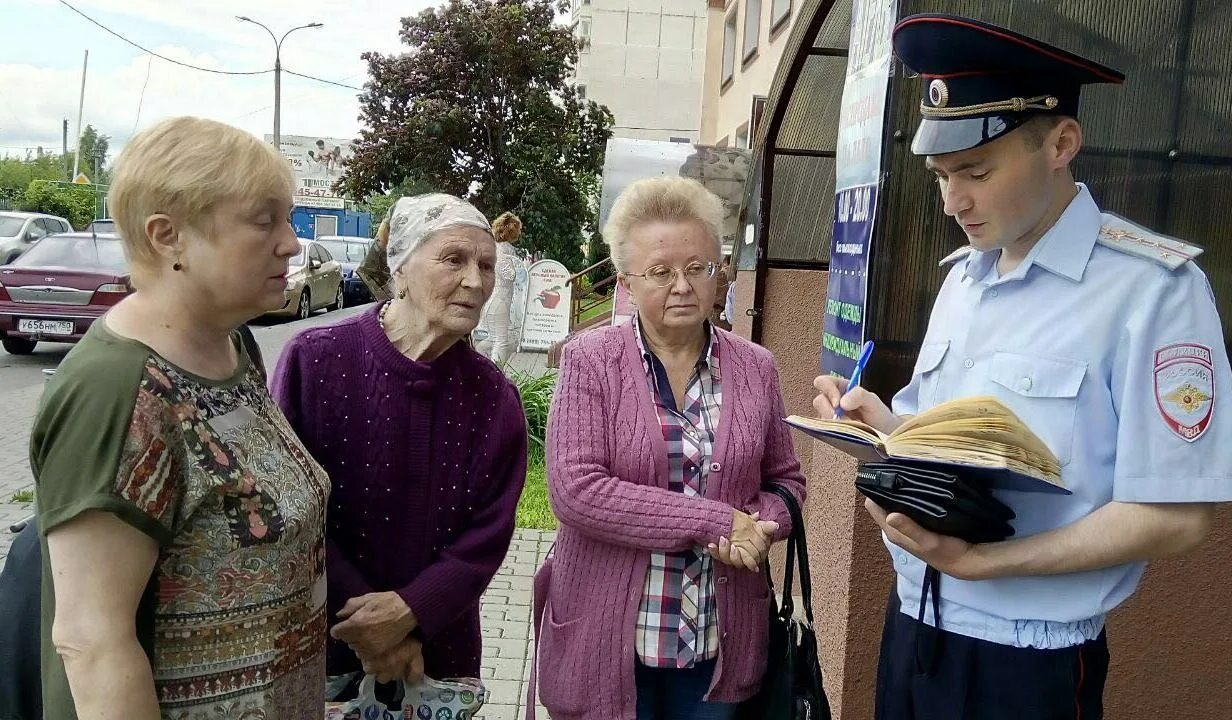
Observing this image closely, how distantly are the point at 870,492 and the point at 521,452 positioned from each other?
1.02 metres

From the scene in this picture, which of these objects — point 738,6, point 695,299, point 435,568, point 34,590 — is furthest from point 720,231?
point 738,6

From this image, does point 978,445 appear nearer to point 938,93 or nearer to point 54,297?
point 938,93

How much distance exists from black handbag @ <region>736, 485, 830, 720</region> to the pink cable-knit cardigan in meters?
0.03

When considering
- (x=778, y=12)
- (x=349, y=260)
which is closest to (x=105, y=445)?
(x=778, y=12)

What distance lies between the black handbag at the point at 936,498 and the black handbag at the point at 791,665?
1.89 ft

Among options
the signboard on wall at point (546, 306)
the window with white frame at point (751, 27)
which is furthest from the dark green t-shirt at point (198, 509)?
the window with white frame at point (751, 27)

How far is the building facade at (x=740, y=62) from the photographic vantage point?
12.4 metres

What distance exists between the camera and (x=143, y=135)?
5.20 feet

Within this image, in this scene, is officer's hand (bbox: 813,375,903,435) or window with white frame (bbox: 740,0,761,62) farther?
window with white frame (bbox: 740,0,761,62)

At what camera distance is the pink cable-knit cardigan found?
2061mm

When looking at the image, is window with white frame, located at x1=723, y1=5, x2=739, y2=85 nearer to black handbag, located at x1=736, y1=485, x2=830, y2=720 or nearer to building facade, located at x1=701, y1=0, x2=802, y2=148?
building facade, located at x1=701, y1=0, x2=802, y2=148

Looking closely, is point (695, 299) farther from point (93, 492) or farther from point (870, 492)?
point (93, 492)

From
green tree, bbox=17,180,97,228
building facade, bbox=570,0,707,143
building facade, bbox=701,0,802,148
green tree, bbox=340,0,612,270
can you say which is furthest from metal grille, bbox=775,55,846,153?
green tree, bbox=17,180,97,228

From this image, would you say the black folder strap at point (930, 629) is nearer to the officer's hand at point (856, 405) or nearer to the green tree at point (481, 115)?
the officer's hand at point (856, 405)
